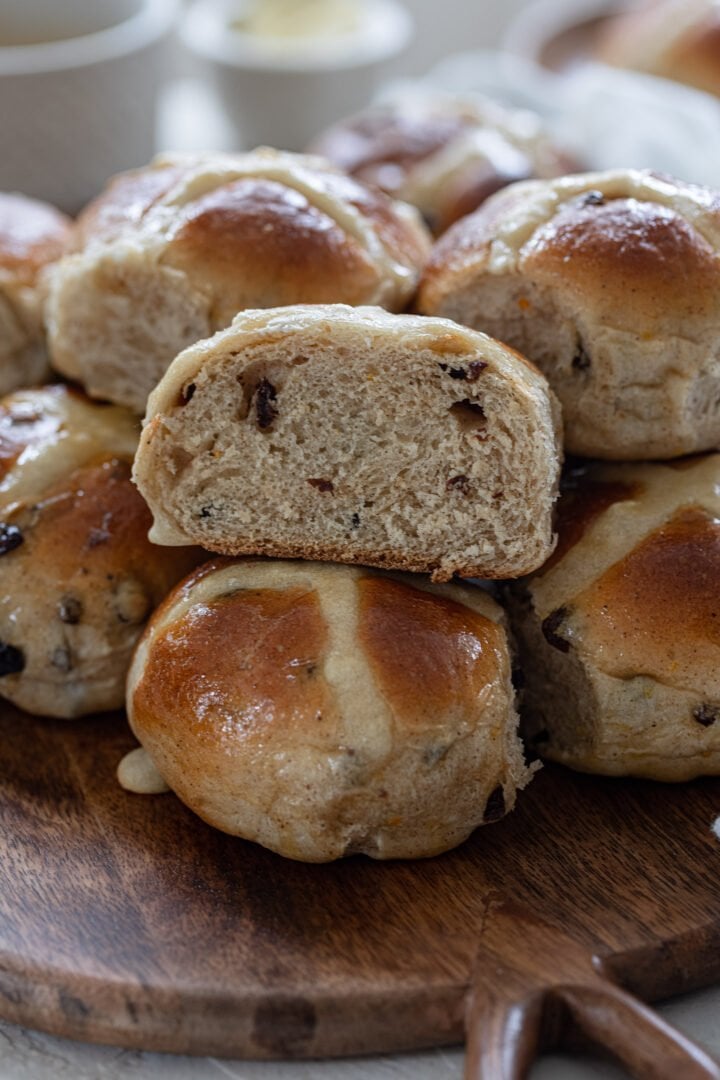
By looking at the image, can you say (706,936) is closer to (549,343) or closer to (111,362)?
(549,343)

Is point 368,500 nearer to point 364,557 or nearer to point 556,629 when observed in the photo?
point 364,557

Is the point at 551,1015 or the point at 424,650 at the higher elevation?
the point at 424,650

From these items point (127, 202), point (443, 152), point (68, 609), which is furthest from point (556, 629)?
point (443, 152)

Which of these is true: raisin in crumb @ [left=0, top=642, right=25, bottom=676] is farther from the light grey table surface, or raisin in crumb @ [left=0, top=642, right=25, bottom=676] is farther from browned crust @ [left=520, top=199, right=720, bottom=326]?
browned crust @ [left=520, top=199, right=720, bottom=326]

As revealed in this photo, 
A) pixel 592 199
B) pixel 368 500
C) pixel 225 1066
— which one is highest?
pixel 592 199

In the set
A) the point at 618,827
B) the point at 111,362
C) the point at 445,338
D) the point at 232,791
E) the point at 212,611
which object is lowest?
the point at 618,827

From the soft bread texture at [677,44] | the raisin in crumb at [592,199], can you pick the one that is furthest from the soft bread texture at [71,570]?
the soft bread texture at [677,44]

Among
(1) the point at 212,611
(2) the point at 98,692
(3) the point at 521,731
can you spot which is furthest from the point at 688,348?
(2) the point at 98,692
